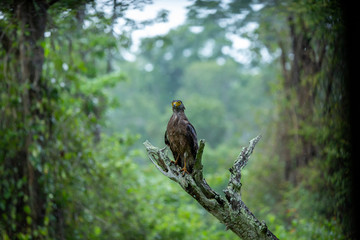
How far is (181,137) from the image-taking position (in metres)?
1.81

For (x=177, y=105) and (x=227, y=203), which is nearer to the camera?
(x=227, y=203)

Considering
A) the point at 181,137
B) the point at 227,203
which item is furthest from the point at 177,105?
the point at 227,203

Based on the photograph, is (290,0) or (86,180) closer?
(290,0)

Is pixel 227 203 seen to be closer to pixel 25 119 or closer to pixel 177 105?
pixel 177 105

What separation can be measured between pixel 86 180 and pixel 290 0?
7.70 feet

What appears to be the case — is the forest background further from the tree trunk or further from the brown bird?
the brown bird

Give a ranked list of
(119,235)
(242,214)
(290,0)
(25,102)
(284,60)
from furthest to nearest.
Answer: (284,60), (119,235), (25,102), (290,0), (242,214)

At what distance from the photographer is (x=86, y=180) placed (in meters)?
3.53

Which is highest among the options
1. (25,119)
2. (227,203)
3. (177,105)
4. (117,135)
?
(177,105)

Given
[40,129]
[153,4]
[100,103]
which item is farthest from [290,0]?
[100,103]

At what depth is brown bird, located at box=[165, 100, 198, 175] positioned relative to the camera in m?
1.78

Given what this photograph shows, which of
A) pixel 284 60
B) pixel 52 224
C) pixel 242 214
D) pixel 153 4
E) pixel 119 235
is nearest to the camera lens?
pixel 242 214

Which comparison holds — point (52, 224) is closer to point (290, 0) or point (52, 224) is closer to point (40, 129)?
point (40, 129)

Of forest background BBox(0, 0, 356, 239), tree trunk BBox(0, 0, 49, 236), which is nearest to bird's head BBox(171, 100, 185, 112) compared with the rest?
forest background BBox(0, 0, 356, 239)
